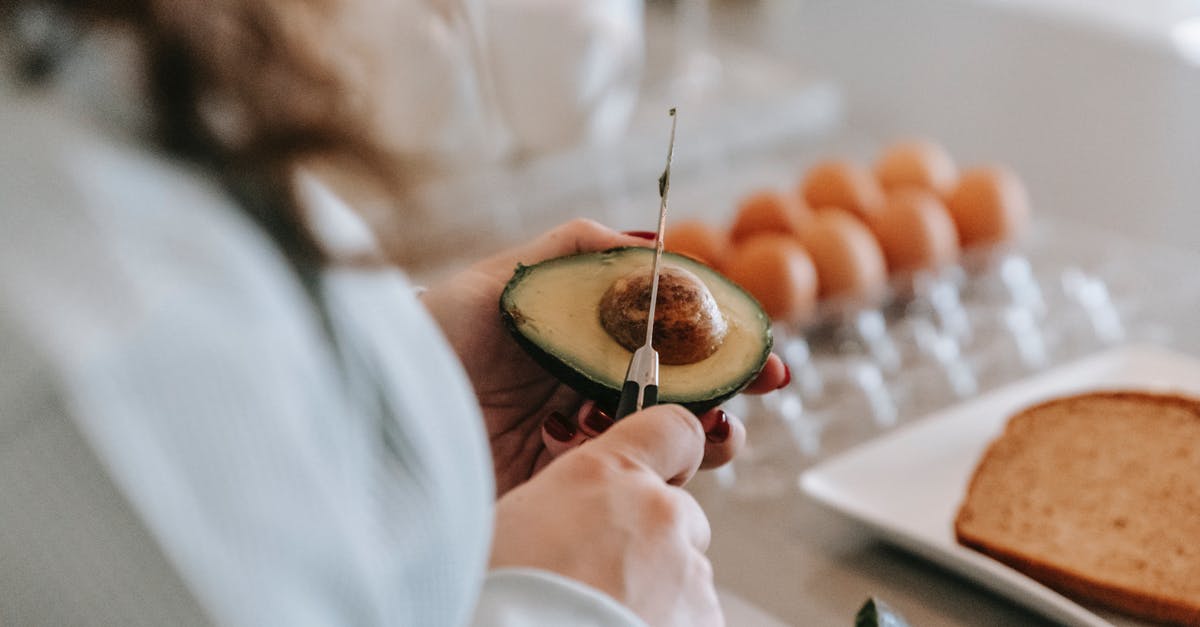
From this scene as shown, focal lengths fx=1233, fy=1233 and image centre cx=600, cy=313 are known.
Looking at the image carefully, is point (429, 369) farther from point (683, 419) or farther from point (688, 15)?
point (688, 15)

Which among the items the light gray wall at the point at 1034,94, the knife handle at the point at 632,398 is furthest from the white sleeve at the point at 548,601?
the light gray wall at the point at 1034,94

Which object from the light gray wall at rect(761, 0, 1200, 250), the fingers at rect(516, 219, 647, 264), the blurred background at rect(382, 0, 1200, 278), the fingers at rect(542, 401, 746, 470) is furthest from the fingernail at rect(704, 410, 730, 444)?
the light gray wall at rect(761, 0, 1200, 250)

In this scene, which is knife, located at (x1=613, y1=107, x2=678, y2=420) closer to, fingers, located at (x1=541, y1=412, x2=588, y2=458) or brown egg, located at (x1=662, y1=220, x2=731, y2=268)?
fingers, located at (x1=541, y1=412, x2=588, y2=458)

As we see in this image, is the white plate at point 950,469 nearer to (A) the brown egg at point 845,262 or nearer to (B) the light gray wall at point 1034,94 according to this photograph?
(A) the brown egg at point 845,262

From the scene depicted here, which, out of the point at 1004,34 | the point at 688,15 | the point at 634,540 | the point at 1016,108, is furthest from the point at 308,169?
the point at 1004,34

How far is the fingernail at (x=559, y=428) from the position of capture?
68cm

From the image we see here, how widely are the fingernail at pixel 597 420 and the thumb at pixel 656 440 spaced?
0.27ft

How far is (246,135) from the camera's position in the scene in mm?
340

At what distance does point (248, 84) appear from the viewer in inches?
13.2

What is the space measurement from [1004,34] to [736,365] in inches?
63.3

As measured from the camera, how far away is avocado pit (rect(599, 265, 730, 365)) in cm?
67

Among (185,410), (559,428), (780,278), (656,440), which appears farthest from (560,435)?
(780,278)

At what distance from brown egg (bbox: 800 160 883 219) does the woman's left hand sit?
0.57 metres

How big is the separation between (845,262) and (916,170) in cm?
25
